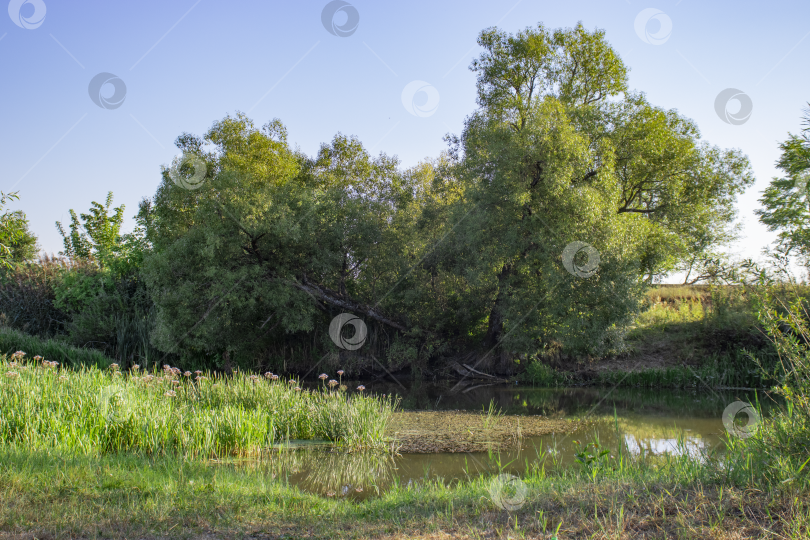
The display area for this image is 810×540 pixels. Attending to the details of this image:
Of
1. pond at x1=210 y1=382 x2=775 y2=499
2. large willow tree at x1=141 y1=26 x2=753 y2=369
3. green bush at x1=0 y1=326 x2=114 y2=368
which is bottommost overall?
pond at x1=210 y1=382 x2=775 y2=499

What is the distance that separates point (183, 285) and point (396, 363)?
8.05m

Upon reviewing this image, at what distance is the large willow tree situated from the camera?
1630 centimetres

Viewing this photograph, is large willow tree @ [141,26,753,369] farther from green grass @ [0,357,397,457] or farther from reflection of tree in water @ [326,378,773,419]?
green grass @ [0,357,397,457]

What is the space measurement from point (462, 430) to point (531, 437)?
120 cm

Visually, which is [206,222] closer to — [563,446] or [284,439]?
[284,439]

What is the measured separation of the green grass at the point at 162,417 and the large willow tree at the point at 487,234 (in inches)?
349

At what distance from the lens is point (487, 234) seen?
17359 millimetres

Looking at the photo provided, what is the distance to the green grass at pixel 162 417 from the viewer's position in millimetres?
6410

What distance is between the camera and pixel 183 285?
56.9 feet

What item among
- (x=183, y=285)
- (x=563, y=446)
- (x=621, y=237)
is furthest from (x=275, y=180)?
(x=563, y=446)

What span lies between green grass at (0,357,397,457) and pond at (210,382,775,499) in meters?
0.50

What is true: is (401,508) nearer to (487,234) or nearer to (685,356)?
(487,234)

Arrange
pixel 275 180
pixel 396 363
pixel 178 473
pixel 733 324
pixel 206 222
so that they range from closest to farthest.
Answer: pixel 178 473 < pixel 733 324 < pixel 206 222 < pixel 396 363 < pixel 275 180

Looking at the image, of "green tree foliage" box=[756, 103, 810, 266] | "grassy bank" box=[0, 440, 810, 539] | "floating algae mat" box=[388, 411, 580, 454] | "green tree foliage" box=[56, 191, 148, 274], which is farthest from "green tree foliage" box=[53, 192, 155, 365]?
"green tree foliage" box=[756, 103, 810, 266]
